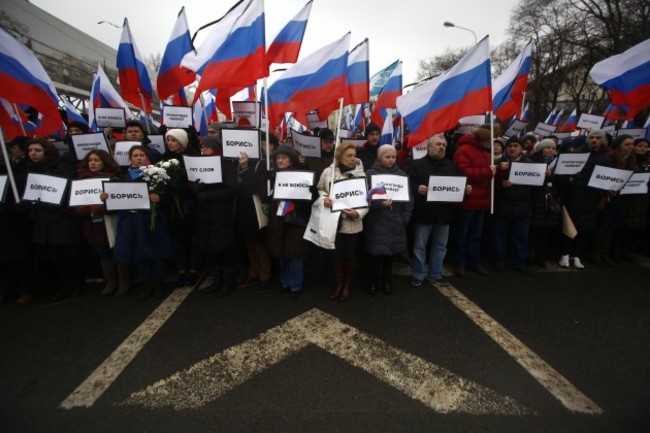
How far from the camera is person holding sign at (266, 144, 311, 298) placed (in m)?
3.78

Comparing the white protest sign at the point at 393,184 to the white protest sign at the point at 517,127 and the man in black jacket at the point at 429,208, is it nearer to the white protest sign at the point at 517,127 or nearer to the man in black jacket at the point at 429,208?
the man in black jacket at the point at 429,208

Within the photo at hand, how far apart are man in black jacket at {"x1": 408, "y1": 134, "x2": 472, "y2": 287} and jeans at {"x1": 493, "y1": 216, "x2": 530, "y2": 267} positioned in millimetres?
1039

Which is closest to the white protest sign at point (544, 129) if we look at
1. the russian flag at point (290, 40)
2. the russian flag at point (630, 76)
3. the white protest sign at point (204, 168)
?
the russian flag at point (630, 76)

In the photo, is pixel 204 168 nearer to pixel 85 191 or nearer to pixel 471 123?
pixel 85 191

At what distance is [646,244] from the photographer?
551 centimetres

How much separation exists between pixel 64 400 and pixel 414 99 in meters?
4.76

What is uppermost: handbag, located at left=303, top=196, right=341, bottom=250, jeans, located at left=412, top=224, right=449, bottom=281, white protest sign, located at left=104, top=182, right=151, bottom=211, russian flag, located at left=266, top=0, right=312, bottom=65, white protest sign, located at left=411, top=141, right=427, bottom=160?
russian flag, located at left=266, top=0, right=312, bottom=65

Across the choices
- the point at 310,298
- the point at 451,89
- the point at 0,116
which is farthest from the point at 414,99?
the point at 0,116

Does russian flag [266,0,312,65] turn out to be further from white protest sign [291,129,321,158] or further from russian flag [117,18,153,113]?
russian flag [117,18,153,113]

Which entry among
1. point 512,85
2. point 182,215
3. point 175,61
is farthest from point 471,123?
point 175,61

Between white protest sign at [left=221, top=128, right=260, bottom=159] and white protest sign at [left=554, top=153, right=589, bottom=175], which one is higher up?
white protest sign at [left=221, top=128, right=260, bottom=159]

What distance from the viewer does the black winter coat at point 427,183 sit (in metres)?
4.04

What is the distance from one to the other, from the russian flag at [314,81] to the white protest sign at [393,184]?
125 centimetres

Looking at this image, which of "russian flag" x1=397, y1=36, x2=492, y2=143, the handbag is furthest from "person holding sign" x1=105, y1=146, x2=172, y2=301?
"russian flag" x1=397, y1=36, x2=492, y2=143
